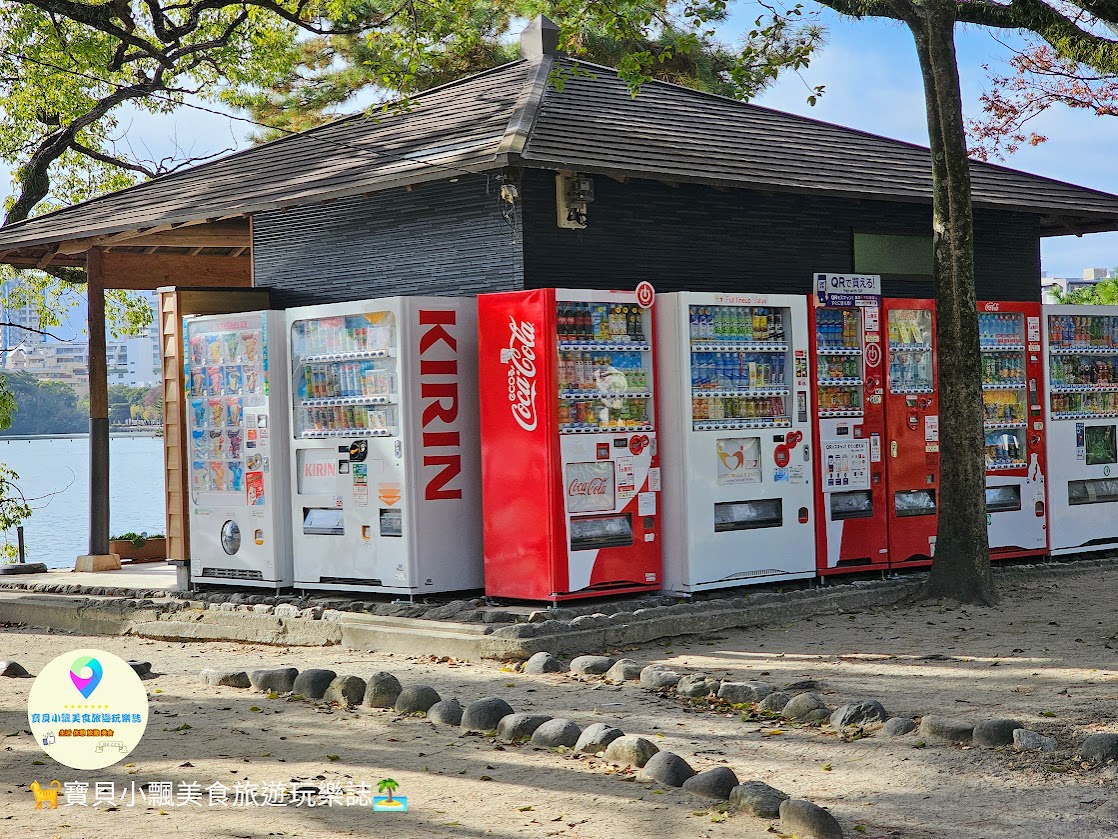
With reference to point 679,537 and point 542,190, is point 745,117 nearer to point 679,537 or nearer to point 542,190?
point 542,190

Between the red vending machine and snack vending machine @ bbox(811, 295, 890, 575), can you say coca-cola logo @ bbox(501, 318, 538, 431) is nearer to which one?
snack vending machine @ bbox(811, 295, 890, 575)

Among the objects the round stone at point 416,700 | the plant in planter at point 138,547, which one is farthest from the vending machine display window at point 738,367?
the plant in planter at point 138,547

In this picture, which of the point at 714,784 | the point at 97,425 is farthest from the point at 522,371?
the point at 97,425

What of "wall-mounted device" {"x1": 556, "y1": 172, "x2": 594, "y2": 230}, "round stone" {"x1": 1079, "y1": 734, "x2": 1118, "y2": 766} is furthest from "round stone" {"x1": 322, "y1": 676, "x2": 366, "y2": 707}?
"wall-mounted device" {"x1": 556, "y1": 172, "x2": 594, "y2": 230}

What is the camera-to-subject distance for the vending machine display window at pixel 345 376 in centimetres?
1030

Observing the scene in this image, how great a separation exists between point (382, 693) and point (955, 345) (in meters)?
5.77

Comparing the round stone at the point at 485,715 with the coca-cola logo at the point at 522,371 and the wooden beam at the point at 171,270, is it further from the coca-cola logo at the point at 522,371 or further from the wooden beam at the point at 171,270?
the wooden beam at the point at 171,270

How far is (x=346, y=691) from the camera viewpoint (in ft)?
25.2

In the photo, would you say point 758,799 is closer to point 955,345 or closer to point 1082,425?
point 955,345

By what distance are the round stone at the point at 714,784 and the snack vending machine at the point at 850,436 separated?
5.73 m

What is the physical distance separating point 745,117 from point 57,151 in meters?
12.8

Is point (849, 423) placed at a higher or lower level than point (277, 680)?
higher

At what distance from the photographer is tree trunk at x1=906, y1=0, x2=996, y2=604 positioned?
10625 mm

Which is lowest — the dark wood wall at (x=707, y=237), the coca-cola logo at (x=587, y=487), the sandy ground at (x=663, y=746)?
the sandy ground at (x=663, y=746)
